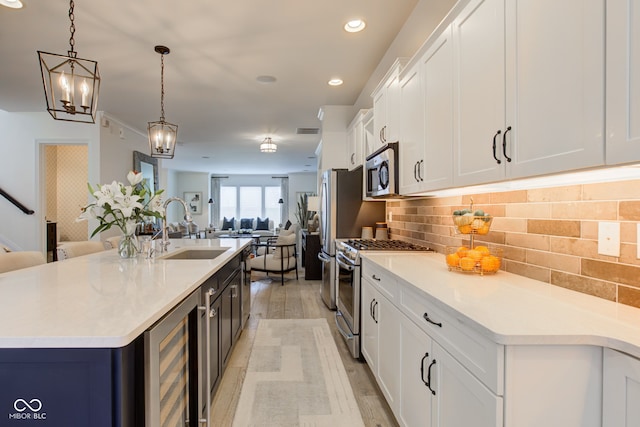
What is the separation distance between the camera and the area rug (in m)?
1.94

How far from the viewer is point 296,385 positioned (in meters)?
2.30

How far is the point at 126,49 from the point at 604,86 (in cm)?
351

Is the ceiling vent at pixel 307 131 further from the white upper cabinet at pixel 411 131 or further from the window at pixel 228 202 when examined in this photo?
the window at pixel 228 202

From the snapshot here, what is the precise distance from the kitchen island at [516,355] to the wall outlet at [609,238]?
18cm

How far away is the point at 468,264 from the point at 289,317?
264 cm

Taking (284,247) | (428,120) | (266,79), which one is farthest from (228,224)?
(428,120)

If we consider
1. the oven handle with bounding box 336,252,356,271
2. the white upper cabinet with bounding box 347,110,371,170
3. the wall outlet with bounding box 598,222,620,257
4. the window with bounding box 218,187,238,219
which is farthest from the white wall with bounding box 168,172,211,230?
the wall outlet with bounding box 598,222,620,257

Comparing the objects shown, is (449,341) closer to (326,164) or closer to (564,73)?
(564,73)

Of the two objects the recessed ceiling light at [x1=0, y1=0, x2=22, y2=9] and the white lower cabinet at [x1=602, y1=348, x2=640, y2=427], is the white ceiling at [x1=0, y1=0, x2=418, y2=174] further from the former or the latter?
the white lower cabinet at [x1=602, y1=348, x2=640, y2=427]

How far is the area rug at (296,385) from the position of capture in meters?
1.94

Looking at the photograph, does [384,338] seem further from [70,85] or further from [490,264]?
[70,85]

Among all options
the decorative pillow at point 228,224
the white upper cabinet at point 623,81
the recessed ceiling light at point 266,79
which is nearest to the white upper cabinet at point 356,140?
the recessed ceiling light at point 266,79

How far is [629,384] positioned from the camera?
2.60 feet

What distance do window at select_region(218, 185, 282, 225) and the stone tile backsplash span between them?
1132cm
